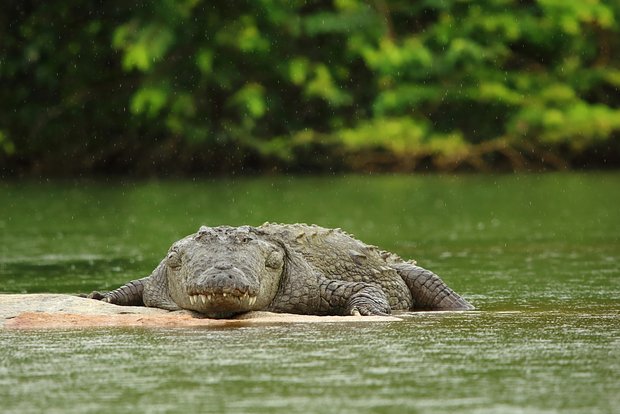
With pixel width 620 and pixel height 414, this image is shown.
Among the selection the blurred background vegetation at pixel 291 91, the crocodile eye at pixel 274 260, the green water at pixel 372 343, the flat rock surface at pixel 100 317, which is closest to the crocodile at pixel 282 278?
the crocodile eye at pixel 274 260

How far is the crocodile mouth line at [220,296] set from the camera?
24.3 feet

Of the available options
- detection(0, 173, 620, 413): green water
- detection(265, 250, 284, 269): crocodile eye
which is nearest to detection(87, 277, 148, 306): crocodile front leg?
detection(265, 250, 284, 269): crocodile eye

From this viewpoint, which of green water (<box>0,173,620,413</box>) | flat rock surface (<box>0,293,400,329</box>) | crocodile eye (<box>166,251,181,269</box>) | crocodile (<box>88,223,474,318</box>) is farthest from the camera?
crocodile eye (<box>166,251,181,269</box>)

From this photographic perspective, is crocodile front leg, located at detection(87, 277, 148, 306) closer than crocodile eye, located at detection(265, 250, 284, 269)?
No

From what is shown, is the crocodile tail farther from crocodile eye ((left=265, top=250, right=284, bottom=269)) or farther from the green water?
crocodile eye ((left=265, top=250, right=284, bottom=269))

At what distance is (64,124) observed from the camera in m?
33.4

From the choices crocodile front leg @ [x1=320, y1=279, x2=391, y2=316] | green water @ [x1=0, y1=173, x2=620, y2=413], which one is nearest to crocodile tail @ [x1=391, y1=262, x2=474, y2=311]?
Result: green water @ [x1=0, y1=173, x2=620, y2=413]

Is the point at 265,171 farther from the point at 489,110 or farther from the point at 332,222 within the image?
the point at 332,222

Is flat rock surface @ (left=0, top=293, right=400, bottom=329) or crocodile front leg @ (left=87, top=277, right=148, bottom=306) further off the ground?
crocodile front leg @ (left=87, top=277, right=148, bottom=306)

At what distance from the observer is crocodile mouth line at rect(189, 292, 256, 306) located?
7.39m

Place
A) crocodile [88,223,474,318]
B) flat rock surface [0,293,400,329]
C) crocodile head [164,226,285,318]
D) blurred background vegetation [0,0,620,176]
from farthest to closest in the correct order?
blurred background vegetation [0,0,620,176] → crocodile [88,223,474,318] → crocodile head [164,226,285,318] → flat rock surface [0,293,400,329]

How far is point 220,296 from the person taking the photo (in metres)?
7.39

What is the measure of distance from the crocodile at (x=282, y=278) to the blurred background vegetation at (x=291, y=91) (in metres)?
23.1

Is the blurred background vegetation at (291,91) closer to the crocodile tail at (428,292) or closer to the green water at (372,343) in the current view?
the green water at (372,343)
